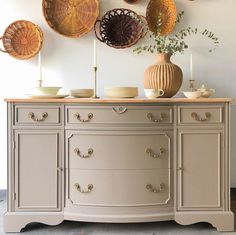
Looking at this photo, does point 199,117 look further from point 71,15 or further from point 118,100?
point 71,15

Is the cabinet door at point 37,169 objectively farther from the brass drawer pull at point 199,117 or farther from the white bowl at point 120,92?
the brass drawer pull at point 199,117

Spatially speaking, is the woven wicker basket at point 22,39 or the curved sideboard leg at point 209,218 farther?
the woven wicker basket at point 22,39

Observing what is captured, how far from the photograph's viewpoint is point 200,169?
7.37ft

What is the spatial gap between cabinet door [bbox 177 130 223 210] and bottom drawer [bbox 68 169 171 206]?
0.13 meters

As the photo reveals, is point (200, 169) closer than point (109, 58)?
Yes

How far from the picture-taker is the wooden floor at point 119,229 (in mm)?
2256

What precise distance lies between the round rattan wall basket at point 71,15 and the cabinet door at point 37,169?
922 millimetres

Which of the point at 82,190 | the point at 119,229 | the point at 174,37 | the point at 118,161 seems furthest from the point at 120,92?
the point at 119,229

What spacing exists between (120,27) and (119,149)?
40.7 inches

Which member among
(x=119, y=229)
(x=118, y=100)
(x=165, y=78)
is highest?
(x=165, y=78)

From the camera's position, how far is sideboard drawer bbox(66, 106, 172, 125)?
7.16 ft

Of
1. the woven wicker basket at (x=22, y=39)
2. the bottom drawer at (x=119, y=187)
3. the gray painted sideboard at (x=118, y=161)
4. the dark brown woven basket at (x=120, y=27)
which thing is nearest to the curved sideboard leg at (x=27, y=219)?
the gray painted sideboard at (x=118, y=161)

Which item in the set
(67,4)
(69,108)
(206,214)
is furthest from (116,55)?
(206,214)

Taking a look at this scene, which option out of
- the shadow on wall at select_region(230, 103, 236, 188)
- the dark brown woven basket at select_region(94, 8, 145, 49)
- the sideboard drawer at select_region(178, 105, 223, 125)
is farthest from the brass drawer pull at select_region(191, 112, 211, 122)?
the dark brown woven basket at select_region(94, 8, 145, 49)
